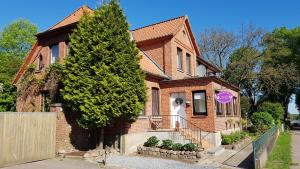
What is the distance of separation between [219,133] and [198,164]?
5727 mm

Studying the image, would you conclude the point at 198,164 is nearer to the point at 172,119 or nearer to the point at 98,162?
the point at 98,162

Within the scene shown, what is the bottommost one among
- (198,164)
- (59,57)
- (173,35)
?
(198,164)

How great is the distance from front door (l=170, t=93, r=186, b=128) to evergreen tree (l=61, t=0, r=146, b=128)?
5.44 meters

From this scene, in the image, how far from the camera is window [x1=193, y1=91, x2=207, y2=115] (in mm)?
16234

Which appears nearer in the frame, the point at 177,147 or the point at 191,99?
the point at 177,147

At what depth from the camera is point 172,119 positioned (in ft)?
57.4

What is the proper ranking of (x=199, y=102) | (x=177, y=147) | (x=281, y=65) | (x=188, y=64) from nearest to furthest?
(x=177, y=147)
(x=199, y=102)
(x=188, y=64)
(x=281, y=65)

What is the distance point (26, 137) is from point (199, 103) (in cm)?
988

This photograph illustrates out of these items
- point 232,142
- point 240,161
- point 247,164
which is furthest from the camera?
point 232,142

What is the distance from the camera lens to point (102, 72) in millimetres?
11234

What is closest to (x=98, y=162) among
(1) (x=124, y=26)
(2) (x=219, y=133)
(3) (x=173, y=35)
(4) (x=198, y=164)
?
(4) (x=198, y=164)

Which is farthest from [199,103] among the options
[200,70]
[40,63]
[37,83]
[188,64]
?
[40,63]

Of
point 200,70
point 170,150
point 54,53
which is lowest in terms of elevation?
point 170,150

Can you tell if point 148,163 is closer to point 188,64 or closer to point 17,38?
point 188,64
